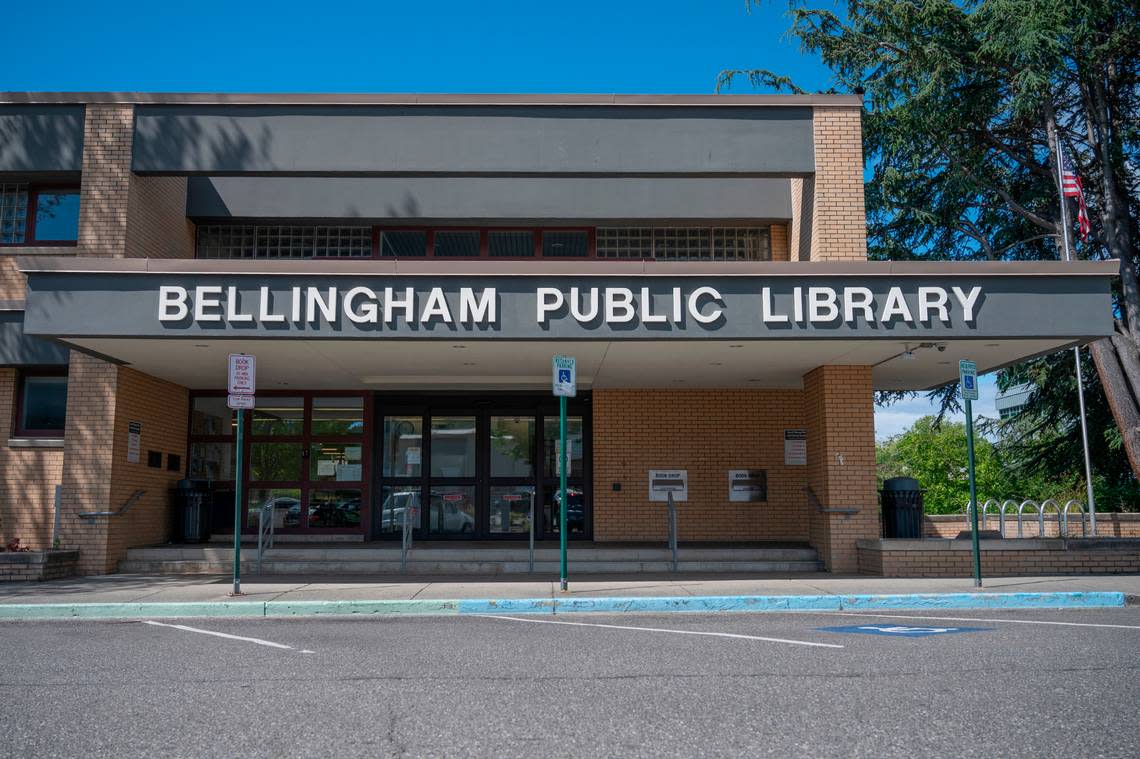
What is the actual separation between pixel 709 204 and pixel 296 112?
7.46 m

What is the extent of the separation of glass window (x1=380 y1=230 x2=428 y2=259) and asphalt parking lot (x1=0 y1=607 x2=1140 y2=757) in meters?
9.99

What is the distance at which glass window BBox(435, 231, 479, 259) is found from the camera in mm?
18781

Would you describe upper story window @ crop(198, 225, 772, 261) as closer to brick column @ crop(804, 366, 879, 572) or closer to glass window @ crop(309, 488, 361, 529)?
brick column @ crop(804, 366, 879, 572)

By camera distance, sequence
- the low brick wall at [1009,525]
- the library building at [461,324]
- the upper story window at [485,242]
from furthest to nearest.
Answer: the low brick wall at [1009,525], the upper story window at [485,242], the library building at [461,324]

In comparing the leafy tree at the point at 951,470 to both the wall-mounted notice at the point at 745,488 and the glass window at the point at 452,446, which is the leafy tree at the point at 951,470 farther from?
the glass window at the point at 452,446

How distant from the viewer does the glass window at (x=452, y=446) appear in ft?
61.6

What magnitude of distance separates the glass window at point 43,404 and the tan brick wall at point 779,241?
12607 millimetres

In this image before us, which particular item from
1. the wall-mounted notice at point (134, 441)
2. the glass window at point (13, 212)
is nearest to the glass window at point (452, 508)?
the wall-mounted notice at point (134, 441)

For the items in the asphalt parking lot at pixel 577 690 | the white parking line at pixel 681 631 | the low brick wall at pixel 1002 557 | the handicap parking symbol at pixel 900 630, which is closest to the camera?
the asphalt parking lot at pixel 577 690

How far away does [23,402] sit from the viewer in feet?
53.6

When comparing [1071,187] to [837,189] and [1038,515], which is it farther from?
[837,189]

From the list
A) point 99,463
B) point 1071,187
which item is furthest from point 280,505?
point 1071,187

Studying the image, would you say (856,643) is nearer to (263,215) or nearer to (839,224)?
(839,224)

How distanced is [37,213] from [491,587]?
34.2 feet
